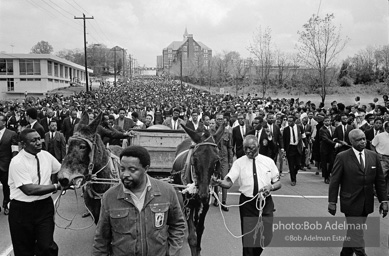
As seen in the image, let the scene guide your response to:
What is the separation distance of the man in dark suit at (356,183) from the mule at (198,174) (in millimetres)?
2005

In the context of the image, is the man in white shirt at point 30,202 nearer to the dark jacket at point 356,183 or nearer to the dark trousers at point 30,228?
the dark trousers at point 30,228

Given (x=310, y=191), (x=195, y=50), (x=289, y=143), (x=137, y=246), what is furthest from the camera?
(x=195, y=50)

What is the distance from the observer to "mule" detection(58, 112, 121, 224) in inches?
196

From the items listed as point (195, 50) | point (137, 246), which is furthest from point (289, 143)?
point (195, 50)

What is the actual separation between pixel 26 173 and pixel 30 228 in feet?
2.38

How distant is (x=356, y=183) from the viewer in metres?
5.75

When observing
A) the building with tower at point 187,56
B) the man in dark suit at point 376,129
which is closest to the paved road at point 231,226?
the man in dark suit at point 376,129

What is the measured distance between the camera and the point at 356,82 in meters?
50.2

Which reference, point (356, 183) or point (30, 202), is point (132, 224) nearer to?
point (30, 202)

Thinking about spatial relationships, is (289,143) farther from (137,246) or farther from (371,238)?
(137,246)

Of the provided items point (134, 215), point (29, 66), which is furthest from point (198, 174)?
point (29, 66)

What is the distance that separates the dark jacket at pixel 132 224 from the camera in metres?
3.08

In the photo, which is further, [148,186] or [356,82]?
[356,82]

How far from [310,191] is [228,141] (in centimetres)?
320
